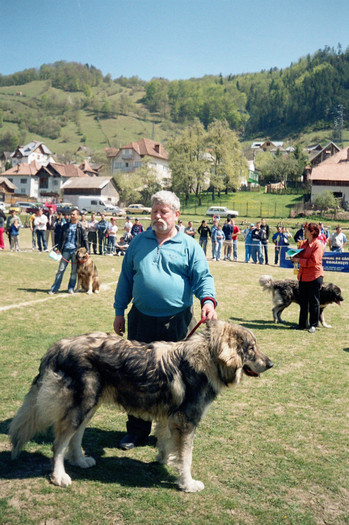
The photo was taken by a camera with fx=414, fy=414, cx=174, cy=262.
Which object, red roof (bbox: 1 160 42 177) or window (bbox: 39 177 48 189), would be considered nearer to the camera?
red roof (bbox: 1 160 42 177)

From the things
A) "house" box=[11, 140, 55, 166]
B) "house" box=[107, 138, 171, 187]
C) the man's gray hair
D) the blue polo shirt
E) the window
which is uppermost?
"house" box=[11, 140, 55, 166]

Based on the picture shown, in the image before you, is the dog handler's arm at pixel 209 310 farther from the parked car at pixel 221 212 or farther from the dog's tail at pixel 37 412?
the parked car at pixel 221 212

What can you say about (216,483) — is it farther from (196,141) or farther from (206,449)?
(196,141)

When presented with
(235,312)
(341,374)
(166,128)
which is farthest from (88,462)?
(166,128)

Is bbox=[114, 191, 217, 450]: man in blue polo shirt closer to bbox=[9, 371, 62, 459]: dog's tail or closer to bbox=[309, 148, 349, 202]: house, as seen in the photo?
bbox=[9, 371, 62, 459]: dog's tail

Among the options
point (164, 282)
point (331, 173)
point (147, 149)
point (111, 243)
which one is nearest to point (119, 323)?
point (164, 282)

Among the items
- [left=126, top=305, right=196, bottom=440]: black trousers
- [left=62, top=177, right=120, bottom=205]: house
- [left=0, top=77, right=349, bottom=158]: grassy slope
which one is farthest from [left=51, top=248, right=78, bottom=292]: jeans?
[left=0, top=77, right=349, bottom=158]: grassy slope

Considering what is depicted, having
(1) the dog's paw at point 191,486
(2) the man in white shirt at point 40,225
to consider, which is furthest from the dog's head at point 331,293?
(2) the man in white shirt at point 40,225

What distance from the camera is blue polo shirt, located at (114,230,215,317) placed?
4082mm

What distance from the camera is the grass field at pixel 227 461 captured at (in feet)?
10.8

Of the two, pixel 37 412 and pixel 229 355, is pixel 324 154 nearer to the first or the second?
pixel 229 355

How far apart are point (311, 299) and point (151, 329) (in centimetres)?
596

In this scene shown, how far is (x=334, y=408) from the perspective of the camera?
5.40 metres

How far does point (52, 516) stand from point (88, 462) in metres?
0.74
